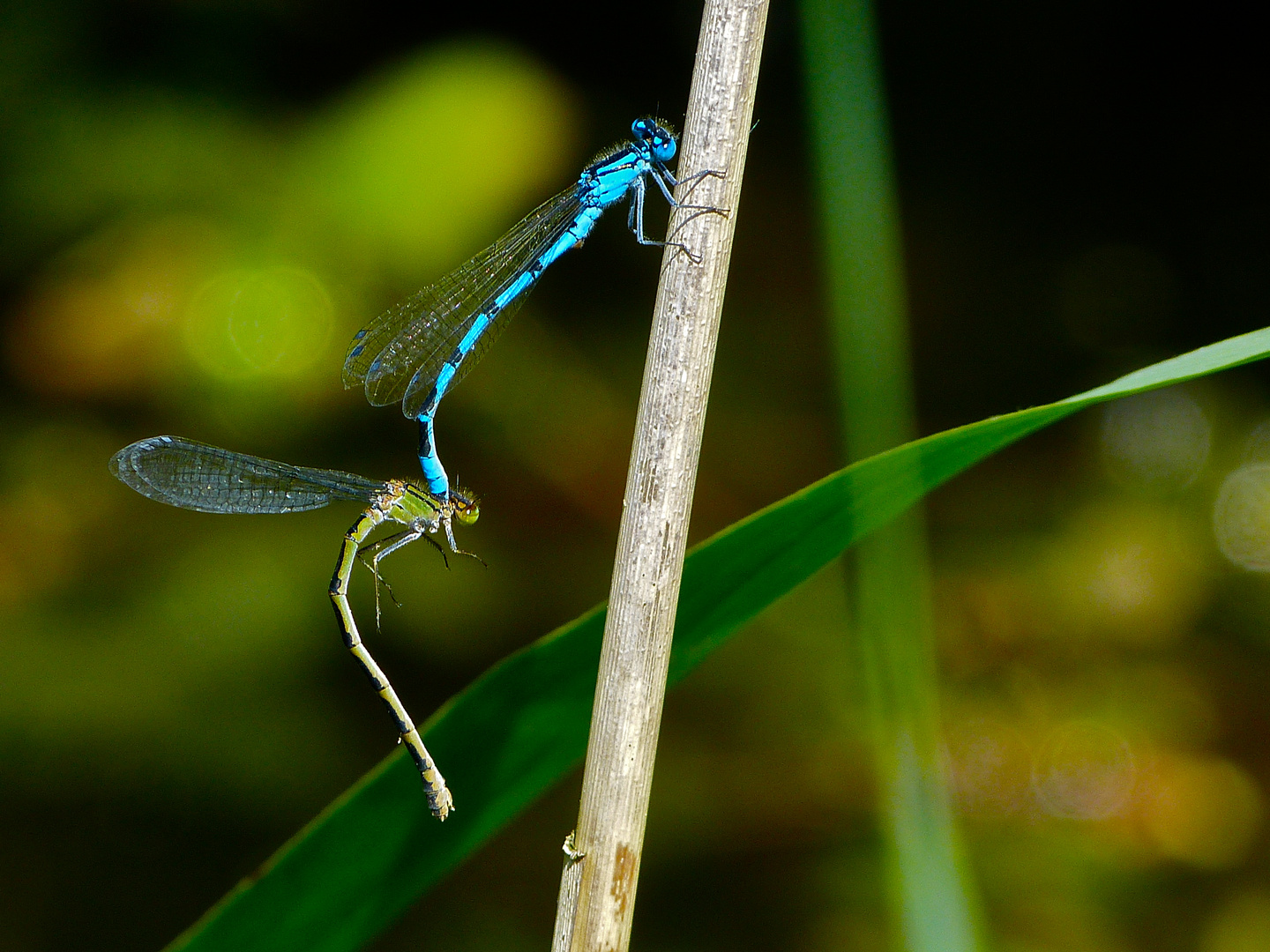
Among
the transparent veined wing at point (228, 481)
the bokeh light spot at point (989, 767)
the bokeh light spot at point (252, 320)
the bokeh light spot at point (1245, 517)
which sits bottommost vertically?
the transparent veined wing at point (228, 481)

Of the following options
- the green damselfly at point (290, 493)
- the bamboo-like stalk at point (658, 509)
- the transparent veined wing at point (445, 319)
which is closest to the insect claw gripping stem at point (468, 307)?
the transparent veined wing at point (445, 319)

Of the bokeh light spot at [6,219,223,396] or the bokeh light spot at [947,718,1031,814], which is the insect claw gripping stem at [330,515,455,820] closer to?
the bokeh light spot at [6,219,223,396]

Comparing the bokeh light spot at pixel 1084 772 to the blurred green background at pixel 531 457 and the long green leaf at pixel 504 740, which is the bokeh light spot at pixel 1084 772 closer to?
the blurred green background at pixel 531 457

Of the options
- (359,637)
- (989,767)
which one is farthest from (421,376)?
(989,767)

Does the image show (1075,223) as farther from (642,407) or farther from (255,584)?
(255,584)

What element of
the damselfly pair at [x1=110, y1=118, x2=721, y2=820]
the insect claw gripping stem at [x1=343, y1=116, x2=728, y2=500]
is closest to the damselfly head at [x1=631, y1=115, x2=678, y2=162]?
the damselfly pair at [x1=110, y1=118, x2=721, y2=820]

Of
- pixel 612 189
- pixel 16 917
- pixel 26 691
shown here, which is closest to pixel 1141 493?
pixel 612 189
